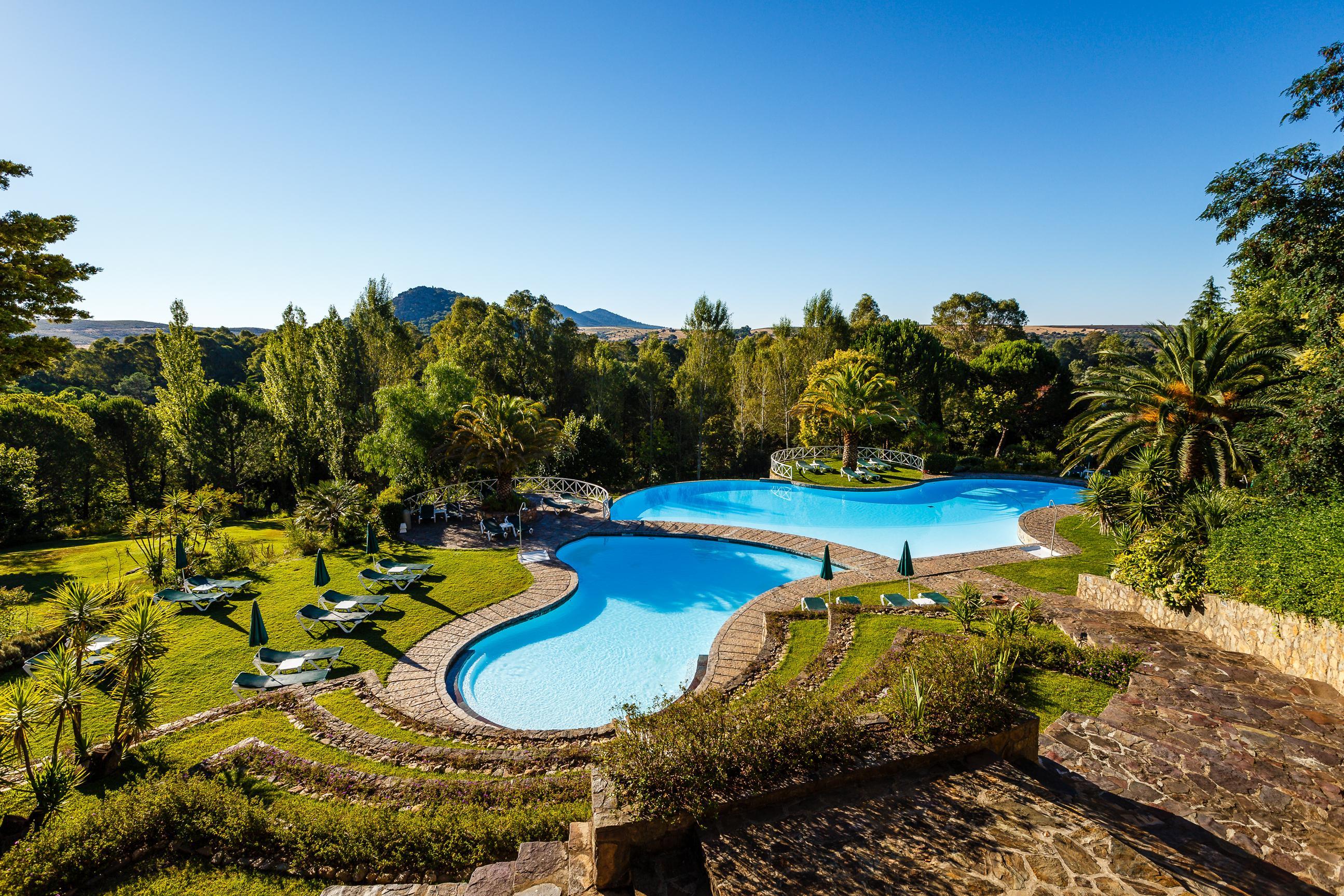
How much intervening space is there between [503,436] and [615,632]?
942cm

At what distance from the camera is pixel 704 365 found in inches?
1375

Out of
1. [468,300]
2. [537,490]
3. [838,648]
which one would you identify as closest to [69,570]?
[537,490]

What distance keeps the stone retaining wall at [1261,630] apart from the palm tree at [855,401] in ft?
58.2

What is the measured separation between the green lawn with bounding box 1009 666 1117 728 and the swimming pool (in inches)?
199

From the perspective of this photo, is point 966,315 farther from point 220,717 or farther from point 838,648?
point 220,717

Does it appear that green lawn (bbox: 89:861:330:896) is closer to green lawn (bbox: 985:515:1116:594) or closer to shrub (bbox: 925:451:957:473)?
green lawn (bbox: 985:515:1116:594)

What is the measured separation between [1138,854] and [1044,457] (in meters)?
31.2

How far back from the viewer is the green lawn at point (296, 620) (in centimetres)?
943

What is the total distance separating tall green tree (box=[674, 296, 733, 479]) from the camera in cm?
3469

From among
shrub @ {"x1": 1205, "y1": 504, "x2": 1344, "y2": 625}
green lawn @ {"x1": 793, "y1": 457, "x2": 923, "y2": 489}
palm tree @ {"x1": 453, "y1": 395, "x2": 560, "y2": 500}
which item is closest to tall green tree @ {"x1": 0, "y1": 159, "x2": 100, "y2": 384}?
palm tree @ {"x1": 453, "y1": 395, "x2": 560, "y2": 500}

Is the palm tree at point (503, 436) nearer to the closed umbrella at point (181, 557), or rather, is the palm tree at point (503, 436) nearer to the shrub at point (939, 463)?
the closed umbrella at point (181, 557)

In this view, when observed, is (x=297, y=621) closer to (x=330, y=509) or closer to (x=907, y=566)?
(x=330, y=509)

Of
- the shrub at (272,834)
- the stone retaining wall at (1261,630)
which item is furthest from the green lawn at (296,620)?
the stone retaining wall at (1261,630)

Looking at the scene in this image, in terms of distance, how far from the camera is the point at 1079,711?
291 inches
